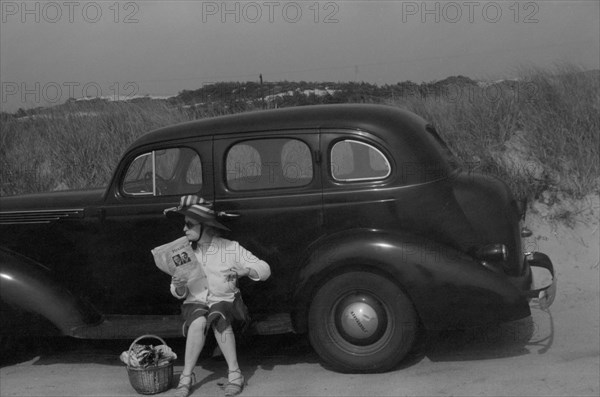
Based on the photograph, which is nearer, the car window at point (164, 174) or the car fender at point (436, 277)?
the car fender at point (436, 277)

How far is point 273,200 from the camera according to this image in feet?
19.3

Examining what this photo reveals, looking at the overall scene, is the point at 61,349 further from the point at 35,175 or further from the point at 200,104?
the point at 200,104

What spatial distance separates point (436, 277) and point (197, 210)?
1685mm

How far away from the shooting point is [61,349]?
686cm

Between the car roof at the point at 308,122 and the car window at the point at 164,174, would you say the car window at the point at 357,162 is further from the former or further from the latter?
the car window at the point at 164,174

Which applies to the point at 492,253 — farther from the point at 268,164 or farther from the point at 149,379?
the point at 149,379

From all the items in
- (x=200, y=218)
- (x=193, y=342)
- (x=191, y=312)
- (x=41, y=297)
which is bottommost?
(x=193, y=342)

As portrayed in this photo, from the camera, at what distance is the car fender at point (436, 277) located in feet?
18.0

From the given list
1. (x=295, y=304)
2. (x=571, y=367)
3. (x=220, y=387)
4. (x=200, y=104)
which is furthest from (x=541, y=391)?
(x=200, y=104)

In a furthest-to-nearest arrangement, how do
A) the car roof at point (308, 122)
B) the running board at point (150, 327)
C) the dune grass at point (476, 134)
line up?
1. the dune grass at point (476, 134)
2. the car roof at point (308, 122)
3. the running board at point (150, 327)

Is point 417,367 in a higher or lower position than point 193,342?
lower

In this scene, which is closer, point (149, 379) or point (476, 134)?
point (149, 379)

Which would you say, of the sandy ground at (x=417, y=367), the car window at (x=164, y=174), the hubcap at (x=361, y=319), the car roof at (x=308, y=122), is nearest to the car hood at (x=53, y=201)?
the car window at (x=164, y=174)

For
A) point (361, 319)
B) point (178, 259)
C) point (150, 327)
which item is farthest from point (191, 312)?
point (361, 319)
